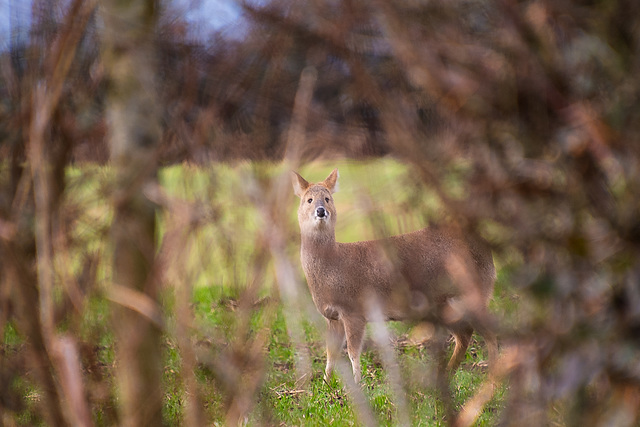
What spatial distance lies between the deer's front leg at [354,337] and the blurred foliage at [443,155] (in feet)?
15.3

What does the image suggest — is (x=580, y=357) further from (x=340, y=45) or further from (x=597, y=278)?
(x=340, y=45)

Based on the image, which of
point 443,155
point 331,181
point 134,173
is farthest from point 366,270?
point 443,155

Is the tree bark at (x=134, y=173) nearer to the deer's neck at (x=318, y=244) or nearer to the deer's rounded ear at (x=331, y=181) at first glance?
the deer's rounded ear at (x=331, y=181)

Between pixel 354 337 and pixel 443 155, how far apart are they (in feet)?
17.0

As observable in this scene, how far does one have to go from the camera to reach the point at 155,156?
5.86ft

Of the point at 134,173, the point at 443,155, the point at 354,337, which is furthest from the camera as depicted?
the point at 354,337

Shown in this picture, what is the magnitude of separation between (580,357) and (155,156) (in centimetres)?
108

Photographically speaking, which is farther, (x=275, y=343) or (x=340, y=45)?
(x=275, y=343)

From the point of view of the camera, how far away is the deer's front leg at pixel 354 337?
651 cm

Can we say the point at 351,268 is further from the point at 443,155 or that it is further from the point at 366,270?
the point at 443,155

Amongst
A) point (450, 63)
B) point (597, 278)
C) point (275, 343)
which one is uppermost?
point (450, 63)

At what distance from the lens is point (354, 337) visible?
6688mm

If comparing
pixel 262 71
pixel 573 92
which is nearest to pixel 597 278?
pixel 573 92

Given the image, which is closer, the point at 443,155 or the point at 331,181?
the point at 443,155
